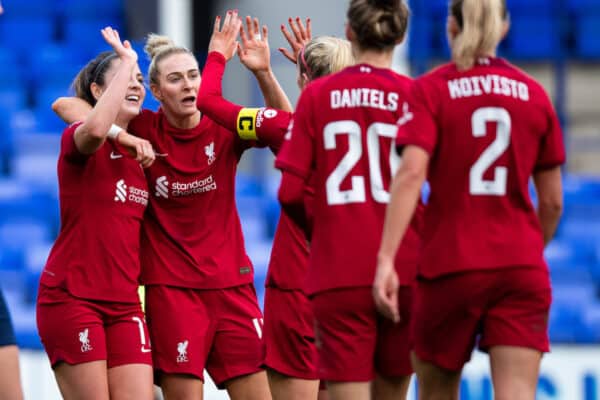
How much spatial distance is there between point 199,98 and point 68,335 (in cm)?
118

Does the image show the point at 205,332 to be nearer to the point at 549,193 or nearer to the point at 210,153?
the point at 210,153

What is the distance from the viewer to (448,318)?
185 inches

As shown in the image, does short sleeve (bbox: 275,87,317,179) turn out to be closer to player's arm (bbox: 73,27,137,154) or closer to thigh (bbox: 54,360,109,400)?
player's arm (bbox: 73,27,137,154)

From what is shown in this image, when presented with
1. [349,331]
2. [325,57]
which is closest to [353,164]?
[349,331]

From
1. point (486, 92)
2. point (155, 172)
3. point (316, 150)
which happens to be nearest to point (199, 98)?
point (155, 172)

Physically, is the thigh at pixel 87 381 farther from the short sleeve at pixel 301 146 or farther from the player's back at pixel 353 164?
the short sleeve at pixel 301 146

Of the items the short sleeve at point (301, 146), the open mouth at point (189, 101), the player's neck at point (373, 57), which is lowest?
the open mouth at point (189, 101)

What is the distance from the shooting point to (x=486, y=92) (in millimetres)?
4633

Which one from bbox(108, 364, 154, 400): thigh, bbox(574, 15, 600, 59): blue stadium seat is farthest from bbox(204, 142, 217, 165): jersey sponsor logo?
bbox(574, 15, 600, 59): blue stadium seat

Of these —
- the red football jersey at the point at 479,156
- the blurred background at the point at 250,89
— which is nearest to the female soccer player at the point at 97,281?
the red football jersey at the point at 479,156

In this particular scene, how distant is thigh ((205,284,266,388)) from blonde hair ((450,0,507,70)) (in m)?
1.86

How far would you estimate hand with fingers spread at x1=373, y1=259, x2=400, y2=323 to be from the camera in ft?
14.9

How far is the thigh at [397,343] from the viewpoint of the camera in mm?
4941

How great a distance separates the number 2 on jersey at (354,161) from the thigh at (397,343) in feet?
1.34
